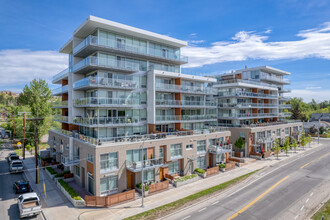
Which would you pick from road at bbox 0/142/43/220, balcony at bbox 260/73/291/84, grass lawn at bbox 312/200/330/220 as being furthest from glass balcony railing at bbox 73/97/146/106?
balcony at bbox 260/73/291/84

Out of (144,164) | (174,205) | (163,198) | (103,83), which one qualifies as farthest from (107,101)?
(174,205)

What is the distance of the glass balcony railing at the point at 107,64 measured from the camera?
28.5 m

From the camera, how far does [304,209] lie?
2092 centimetres

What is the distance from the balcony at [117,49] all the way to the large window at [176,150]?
50.5ft

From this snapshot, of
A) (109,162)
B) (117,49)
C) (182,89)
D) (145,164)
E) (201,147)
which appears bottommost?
(145,164)

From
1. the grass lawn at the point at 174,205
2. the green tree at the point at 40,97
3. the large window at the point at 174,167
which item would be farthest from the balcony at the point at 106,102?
the green tree at the point at 40,97

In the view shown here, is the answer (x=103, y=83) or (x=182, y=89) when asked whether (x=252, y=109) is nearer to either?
(x=182, y=89)

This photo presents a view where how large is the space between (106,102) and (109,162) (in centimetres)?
871

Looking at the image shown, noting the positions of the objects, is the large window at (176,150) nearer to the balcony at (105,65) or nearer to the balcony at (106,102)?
the balcony at (106,102)

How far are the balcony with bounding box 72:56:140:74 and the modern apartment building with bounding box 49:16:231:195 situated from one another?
0.14 meters

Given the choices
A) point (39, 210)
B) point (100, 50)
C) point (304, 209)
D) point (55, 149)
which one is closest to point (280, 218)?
point (304, 209)

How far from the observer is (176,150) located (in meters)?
31.3

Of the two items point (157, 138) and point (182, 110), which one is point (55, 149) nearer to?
point (157, 138)

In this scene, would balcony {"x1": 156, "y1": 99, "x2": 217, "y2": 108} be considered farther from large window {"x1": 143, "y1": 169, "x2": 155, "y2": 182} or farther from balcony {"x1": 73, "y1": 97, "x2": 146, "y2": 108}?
large window {"x1": 143, "y1": 169, "x2": 155, "y2": 182}
